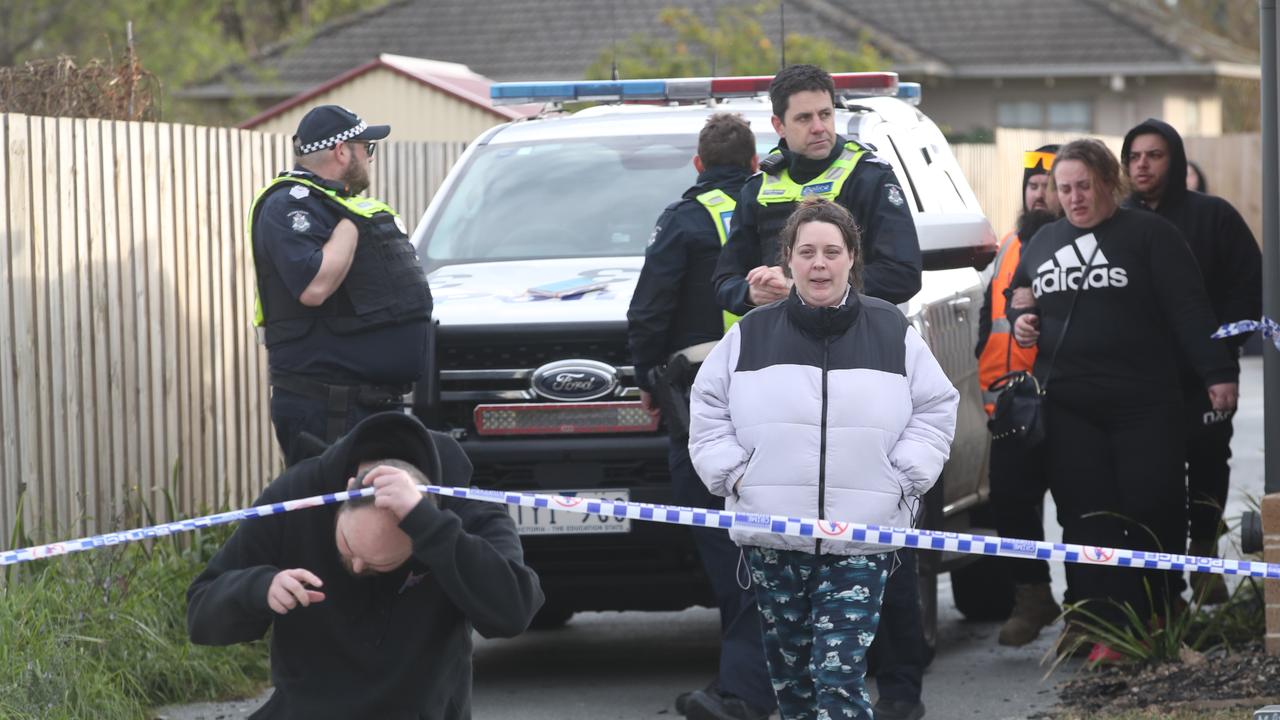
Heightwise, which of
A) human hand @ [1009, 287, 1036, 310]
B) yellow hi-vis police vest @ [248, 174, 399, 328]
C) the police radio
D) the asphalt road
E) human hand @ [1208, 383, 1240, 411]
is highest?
the police radio

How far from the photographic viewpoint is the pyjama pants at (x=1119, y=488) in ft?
Result: 24.1

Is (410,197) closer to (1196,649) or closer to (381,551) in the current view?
(1196,649)

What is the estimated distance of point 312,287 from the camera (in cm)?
675

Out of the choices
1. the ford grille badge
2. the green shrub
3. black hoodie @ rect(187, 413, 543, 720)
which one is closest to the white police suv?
the ford grille badge

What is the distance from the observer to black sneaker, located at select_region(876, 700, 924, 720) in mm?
6543

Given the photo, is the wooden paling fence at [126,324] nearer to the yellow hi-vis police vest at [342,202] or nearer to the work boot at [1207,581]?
the yellow hi-vis police vest at [342,202]

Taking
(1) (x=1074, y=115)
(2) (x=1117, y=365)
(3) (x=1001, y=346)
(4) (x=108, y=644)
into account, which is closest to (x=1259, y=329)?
(2) (x=1117, y=365)

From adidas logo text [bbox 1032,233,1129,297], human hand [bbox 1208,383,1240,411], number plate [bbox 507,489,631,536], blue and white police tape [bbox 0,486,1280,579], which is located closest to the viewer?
blue and white police tape [bbox 0,486,1280,579]

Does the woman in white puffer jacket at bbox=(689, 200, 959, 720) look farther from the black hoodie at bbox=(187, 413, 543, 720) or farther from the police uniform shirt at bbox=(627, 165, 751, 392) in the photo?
the black hoodie at bbox=(187, 413, 543, 720)

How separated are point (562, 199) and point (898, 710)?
265 centimetres

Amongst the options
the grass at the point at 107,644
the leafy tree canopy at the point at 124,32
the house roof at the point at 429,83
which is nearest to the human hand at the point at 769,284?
the grass at the point at 107,644

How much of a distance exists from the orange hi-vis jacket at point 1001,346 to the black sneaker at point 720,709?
204cm

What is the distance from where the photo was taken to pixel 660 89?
8.76 m

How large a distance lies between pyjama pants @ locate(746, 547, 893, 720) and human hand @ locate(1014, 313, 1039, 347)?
2358 millimetres
